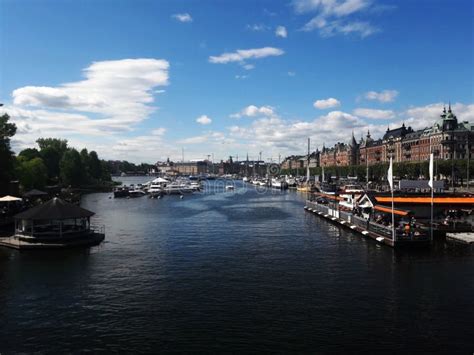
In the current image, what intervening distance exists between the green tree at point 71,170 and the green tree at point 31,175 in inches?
1408

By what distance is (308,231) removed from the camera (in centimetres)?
5900

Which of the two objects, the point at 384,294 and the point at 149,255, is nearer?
the point at 384,294

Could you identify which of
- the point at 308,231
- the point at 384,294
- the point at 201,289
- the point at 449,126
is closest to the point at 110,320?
the point at 201,289

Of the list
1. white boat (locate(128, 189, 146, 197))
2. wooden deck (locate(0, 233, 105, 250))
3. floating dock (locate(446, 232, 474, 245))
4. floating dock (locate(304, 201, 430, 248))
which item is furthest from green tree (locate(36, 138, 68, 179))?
floating dock (locate(446, 232, 474, 245))

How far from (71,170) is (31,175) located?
50816mm

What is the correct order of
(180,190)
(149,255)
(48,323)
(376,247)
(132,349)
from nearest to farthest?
1. (132,349)
2. (48,323)
3. (149,255)
4. (376,247)
5. (180,190)

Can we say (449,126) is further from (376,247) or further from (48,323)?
(48,323)

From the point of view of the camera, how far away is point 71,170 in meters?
159

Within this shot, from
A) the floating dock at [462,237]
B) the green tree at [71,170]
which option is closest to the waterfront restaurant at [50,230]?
the floating dock at [462,237]

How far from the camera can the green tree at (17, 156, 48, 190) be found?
348 ft

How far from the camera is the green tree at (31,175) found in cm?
10599

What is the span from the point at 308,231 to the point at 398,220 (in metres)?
11.8

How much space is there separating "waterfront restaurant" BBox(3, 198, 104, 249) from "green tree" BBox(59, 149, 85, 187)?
117 metres

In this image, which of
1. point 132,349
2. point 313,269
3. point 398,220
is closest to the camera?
point 132,349
